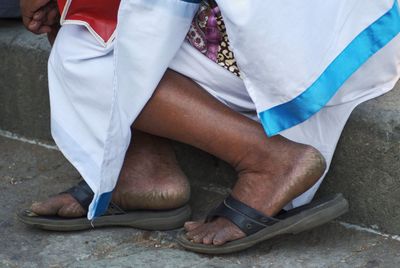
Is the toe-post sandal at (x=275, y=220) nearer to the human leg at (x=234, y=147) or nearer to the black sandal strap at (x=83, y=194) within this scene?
the human leg at (x=234, y=147)

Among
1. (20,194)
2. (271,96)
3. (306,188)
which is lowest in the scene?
(20,194)

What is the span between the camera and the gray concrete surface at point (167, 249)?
7.95 feet

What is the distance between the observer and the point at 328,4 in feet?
7.54

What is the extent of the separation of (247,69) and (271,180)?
0.28 m

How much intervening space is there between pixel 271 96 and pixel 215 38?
218mm

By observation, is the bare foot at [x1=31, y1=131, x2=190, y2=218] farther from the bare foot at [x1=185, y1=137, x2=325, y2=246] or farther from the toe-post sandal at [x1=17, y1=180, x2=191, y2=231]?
the bare foot at [x1=185, y1=137, x2=325, y2=246]

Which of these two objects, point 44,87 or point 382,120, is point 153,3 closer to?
point 382,120

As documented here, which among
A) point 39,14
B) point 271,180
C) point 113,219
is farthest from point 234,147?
point 39,14

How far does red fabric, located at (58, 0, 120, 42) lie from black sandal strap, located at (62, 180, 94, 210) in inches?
16.2

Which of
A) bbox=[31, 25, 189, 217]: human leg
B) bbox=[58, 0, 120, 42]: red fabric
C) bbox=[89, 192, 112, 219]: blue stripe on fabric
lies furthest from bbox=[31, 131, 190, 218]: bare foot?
bbox=[58, 0, 120, 42]: red fabric

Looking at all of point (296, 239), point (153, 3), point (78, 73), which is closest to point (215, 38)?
point (153, 3)

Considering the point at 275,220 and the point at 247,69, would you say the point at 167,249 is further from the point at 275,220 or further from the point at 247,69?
the point at 247,69

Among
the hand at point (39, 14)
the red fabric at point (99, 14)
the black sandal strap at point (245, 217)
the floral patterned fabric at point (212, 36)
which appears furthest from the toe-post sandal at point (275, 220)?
the hand at point (39, 14)

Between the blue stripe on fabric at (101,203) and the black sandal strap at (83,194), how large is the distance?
0.44 ft
